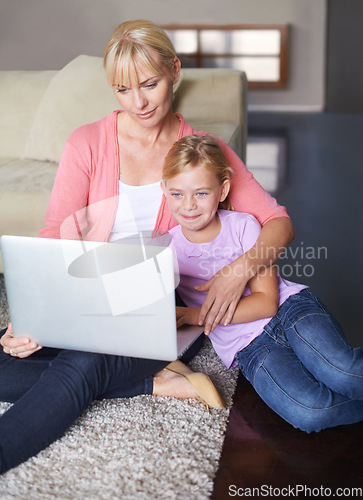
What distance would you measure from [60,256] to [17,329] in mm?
274

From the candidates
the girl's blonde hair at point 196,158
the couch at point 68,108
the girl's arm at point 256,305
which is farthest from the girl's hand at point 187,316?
the couch at point 68,108

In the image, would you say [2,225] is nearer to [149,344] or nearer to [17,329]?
[17,329]

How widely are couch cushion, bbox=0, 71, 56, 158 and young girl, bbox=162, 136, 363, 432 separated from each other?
1.38 m

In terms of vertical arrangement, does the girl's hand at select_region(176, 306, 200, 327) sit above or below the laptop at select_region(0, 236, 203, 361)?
below

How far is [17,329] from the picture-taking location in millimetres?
1419

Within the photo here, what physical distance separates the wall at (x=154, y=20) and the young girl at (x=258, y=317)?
5649mm

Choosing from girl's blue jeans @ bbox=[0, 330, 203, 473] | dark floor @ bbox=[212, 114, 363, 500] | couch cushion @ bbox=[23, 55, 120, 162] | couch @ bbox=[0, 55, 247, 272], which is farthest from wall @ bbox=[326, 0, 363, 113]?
girl's blue jeans @ bbox=[0, 330, 203, 473]

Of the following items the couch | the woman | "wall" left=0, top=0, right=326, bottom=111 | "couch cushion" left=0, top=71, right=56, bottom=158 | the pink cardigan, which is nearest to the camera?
the woman

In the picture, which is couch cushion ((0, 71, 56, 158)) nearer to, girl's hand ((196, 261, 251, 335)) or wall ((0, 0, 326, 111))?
girl's hand ((196, 261, 251, 335))

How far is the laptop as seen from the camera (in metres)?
1.22

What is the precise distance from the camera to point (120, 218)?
1.67 metres

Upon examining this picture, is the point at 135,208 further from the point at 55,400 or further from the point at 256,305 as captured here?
the point at 55,400

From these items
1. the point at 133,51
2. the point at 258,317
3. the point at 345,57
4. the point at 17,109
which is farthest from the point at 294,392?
the point at 345,57

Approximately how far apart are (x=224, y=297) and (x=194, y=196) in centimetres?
26
